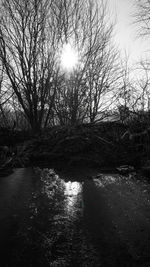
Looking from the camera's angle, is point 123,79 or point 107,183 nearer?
point 107,183

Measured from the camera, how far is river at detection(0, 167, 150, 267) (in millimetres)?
1355

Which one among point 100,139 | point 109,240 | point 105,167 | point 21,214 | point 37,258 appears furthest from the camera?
point 100,139

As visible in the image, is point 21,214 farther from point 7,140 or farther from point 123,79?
point 123,79

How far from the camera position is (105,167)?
3555 millimetres

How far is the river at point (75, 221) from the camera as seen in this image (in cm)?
136

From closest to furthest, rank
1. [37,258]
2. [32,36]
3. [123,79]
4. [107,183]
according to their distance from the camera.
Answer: [37,258] < [107,183] < [32,36] < [123,79]

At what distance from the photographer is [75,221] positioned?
1812 millimetres

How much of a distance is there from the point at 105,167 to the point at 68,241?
2.13m

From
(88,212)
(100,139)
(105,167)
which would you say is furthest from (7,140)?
(88,212)

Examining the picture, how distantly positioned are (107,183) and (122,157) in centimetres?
114

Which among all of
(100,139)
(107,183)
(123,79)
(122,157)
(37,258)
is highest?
(123,79)

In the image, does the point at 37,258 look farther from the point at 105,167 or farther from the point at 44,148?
the point at 44,148

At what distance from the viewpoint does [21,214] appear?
1942mm

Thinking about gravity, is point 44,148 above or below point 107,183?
above
